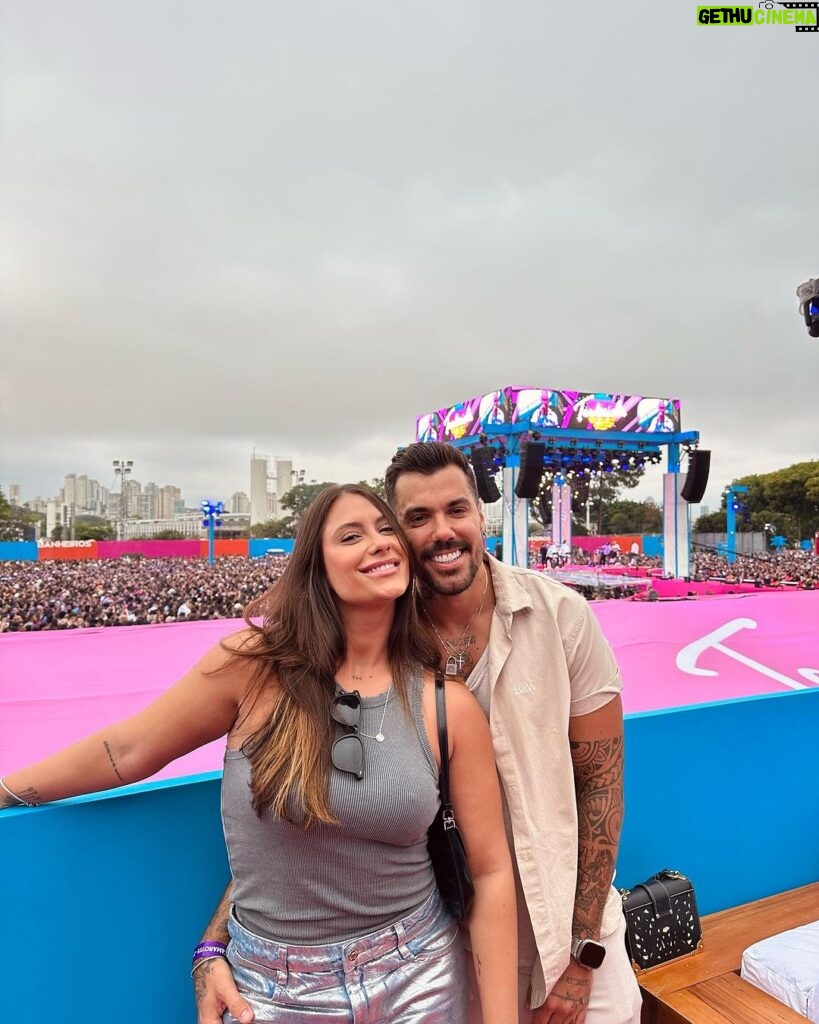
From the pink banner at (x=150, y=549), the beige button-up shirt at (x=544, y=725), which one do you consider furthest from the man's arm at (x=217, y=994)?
the pink banner at (x=150, y=549)

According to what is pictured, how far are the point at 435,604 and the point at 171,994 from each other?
3.53 feet

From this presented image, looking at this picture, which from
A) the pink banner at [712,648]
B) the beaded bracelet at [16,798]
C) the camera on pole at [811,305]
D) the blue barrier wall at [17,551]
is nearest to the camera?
the beaded bracelet at [16,798]

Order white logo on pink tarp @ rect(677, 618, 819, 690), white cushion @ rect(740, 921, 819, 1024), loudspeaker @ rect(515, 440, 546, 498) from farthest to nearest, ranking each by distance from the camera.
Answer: loudspeaker @ rect(515, 440, 546, 498), white logo on pink tarp @ rect(677, 618, 819, 690), white cushion @ rect(740, 921, 819, 1024)

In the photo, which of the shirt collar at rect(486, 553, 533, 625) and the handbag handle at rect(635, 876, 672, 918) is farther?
the handbag handle at rect(635, 876, 672, 918)

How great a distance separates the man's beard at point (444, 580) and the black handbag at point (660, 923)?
3.44 feet

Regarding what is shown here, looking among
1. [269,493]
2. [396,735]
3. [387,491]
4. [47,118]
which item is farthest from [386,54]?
[269,493]

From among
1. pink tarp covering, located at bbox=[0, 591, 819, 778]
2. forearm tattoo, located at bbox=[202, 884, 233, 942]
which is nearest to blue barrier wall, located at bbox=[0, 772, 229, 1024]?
forearm tattoo, located at bbox=[202, 884, 233, 942]

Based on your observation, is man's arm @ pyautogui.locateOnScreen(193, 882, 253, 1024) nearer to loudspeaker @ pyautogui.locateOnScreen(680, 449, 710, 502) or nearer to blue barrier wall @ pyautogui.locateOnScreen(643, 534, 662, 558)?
loudspeaker @ pyautogui.locateOnScreen(680, 449, 710, 502)

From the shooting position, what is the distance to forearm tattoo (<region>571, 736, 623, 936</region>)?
1364 mm

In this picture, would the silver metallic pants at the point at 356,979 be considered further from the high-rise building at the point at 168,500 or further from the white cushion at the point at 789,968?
the high-rise building at the point at 168,500

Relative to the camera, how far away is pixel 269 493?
152 ft

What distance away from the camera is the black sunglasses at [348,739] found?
3.51 feet

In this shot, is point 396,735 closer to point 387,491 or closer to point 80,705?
point 387,491

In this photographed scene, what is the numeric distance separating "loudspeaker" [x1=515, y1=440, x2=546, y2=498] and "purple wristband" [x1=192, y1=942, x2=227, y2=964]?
1359 cm
